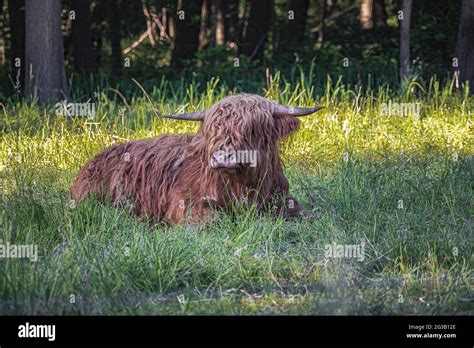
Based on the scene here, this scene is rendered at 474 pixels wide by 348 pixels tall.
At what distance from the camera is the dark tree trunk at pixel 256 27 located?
17.5m

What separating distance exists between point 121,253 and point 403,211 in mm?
2265

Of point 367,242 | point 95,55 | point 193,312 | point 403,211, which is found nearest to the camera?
point 193,312

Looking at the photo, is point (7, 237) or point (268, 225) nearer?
point (7, 237)

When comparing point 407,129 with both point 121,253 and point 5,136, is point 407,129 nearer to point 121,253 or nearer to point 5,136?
point 5,136

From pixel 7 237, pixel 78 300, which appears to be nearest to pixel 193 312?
pixel 78 300

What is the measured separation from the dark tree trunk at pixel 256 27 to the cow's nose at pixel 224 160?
1108 cm

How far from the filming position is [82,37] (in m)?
16.9

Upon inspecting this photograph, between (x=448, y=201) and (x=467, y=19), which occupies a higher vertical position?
(x=467, y=19)

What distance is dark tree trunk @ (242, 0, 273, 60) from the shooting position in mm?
17484

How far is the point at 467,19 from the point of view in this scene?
39.7 feet

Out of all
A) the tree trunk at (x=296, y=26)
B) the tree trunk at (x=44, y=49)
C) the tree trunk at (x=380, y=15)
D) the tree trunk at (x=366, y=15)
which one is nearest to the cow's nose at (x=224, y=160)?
the tree trunk at (x=44, y=49)

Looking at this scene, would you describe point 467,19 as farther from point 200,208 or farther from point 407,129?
point 200,208

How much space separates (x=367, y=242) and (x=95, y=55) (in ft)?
40.7

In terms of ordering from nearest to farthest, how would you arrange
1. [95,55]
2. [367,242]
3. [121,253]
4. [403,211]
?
[121,253]
[367,242]
[403,211]
[95,55]
